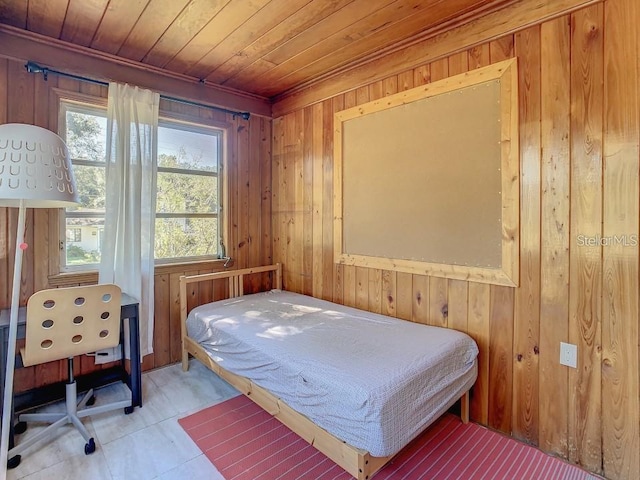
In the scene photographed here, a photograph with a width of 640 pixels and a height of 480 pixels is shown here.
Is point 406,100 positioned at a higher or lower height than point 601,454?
higher

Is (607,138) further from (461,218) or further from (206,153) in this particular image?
(206,153)

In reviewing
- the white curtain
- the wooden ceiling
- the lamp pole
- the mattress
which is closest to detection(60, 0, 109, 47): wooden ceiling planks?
the wooden ceiling

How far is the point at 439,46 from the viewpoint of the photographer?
219 centimetres

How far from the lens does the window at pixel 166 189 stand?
250cm

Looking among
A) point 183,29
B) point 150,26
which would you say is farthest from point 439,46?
point 150,26

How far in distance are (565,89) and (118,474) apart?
2969mm

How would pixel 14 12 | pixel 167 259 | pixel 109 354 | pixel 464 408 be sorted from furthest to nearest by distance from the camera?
pixel 167 259
pixel 109 354
pixel 464 408
pixel 14 12

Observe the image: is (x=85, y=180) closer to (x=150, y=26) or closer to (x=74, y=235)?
(x=74, y=235)

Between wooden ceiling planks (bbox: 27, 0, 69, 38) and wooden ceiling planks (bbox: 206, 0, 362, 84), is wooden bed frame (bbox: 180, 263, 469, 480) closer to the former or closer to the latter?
wooden ceiling planks (bbox: 206, 0, 362, 84)

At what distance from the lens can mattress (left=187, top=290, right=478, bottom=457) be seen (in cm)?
144

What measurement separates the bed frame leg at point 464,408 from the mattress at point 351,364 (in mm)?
159

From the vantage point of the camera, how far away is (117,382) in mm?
2631

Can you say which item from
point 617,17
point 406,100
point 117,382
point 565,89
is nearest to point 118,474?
point 117,382

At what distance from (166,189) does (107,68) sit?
967mm
